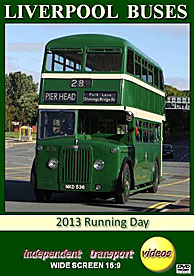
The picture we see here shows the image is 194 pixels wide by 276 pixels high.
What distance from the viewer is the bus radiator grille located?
1662cm

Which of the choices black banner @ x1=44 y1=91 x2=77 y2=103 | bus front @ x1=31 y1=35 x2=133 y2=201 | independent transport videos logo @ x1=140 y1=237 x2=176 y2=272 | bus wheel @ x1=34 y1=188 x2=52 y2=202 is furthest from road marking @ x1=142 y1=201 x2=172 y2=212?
independent transport videos logo @ x1=140 y1=237 x2=176 y2=272

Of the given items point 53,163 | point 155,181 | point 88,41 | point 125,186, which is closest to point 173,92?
point 155,181

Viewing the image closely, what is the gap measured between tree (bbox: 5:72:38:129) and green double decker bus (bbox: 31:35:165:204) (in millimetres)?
81517

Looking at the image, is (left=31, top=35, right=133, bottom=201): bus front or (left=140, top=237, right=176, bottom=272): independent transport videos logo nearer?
(left=140, top=237, right=176, bottom=272): independent transport videos logo

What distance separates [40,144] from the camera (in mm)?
17031

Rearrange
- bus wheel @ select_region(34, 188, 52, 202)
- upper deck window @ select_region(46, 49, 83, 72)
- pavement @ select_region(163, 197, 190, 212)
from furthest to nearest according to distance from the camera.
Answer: bus wheel @ select_region(34, 188, 52, 202) < upper deck window @ select_region(46, 49, 83, 72) < pavement @ select_region(163, 197, 190, 212)

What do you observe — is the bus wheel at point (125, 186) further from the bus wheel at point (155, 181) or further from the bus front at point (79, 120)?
the bus wheel at point (155, 181)

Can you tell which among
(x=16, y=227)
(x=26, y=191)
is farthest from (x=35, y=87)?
(x=16, y=227)

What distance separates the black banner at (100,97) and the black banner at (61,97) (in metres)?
0.30

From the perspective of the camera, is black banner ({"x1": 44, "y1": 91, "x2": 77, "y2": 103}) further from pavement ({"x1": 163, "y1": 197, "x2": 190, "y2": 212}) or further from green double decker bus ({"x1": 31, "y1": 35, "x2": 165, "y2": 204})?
pavement ({"x1": 163, "y1": 197, "x2": 190, "y2": 212})

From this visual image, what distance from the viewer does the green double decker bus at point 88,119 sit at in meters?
16.7

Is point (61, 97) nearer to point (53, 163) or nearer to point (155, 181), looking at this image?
point (53, 163)

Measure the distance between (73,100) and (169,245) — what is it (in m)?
8.69

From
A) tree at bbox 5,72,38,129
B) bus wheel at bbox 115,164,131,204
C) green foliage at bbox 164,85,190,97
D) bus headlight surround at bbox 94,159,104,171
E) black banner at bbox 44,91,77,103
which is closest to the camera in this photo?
bus headlight surround at bbox 94,159,104,171
